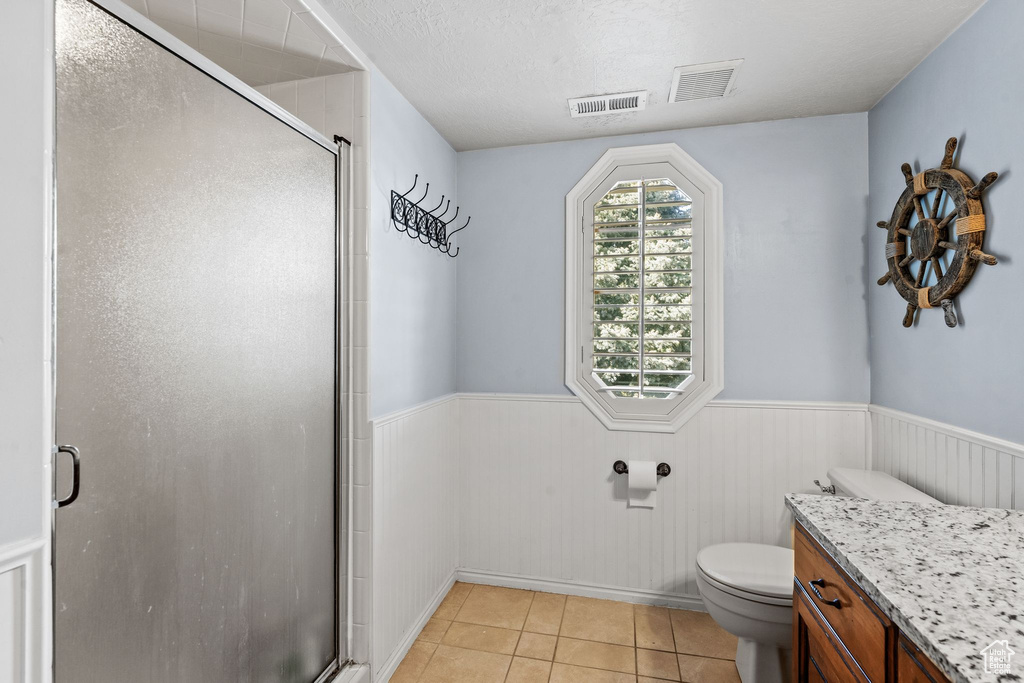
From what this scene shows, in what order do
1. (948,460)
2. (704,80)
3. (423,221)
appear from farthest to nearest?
(423,221)
(704,80)
(948,460)

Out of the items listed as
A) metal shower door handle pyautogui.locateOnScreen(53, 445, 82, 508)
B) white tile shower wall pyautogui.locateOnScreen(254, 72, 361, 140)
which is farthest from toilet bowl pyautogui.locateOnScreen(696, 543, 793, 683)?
white tile shower wall pyautogui.locateOnScreen(254, 72, 361, 140)

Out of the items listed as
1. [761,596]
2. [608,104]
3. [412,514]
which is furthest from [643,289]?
[412,514]

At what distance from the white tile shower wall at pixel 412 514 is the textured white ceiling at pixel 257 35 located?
1.23 m

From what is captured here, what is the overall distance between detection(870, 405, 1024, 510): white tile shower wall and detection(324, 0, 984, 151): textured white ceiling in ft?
4.17

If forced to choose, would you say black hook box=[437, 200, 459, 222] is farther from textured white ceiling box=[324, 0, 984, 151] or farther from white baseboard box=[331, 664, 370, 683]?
white baseboard box=[331, 664, 370, 683]

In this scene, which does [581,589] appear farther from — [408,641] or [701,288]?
[701,288]

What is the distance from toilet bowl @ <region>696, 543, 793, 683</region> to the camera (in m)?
1.69

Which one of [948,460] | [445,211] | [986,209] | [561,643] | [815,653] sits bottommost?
[561,643]

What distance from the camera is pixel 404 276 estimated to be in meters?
2.10

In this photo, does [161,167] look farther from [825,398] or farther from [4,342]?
[825,398]

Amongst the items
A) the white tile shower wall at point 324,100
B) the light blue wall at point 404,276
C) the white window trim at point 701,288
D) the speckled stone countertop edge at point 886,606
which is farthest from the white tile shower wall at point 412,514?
Answer: the speckled stone countertop edge at point 886,606

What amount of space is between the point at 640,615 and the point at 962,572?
1.64m

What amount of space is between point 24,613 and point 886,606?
1.38 meters

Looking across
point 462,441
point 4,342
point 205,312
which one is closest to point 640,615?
point 462,441
